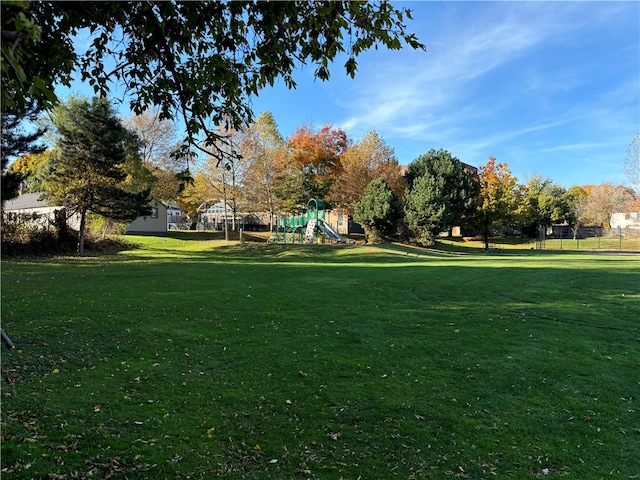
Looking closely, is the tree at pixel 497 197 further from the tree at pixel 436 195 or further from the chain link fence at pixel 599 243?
the chain link fence at pixel 599 243

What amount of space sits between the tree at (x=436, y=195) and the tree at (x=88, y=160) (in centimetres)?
2495

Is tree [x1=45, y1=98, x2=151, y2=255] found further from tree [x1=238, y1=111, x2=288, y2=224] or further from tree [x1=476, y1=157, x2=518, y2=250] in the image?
tree [x1=476, y1=157, x2=518, y2=250]

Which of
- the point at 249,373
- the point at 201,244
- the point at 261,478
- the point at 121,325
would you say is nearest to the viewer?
the point at 261,478

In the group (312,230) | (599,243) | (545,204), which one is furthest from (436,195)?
(545,204)

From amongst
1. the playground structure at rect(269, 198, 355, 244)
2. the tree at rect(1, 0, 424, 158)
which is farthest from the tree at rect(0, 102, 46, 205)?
the playground structure at rect(269, 198, 355, 244)

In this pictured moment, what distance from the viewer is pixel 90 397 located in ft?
14.0

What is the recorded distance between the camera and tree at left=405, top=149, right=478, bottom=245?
3812 centimetres

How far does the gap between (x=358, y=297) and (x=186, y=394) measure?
23.0 feet

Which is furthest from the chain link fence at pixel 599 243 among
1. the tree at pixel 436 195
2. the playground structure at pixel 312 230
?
the playground structure at pixel 312 230

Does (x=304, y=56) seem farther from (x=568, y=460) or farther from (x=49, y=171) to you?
(x=49, y=171)

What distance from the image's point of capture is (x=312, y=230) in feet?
119

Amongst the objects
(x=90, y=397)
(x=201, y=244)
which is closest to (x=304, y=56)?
(x=90, y=397)

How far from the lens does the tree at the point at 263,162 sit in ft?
114

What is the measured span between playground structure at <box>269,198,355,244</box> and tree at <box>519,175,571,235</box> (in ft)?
85.5
